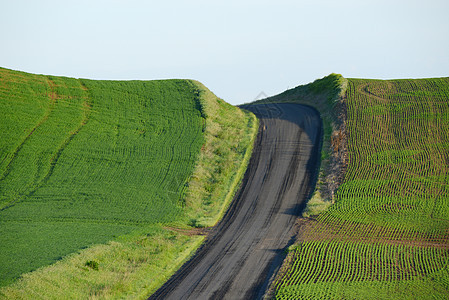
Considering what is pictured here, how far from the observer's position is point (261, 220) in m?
34.1

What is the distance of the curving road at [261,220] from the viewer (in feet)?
85.1

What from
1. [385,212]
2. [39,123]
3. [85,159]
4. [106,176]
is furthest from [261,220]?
[39,123]

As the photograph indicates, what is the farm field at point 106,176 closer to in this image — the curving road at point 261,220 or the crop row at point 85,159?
the crop row at point 85,159

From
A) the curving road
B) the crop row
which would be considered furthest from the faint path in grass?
the curving road

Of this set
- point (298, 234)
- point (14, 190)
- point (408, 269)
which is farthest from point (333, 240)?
point (14, 190)

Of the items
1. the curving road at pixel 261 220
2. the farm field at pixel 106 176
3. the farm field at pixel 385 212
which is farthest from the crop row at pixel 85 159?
the farm field at pixel 385 212

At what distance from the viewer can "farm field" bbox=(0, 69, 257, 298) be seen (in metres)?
26.6

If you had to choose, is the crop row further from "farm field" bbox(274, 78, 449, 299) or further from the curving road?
"farm field" bbox(274, 78, 449, 299)

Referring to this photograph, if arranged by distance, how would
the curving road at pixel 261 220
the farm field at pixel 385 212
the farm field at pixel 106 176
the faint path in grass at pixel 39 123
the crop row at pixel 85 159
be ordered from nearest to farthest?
1. the farm field at pixel 385 212
2. the curving road at pixel 261 220
3. the farm field at pixel 106 176
4. the crop row at pixel 85 159
5. the faint path in grass at pixel 39 123

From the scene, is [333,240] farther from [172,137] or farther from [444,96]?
[444,96]

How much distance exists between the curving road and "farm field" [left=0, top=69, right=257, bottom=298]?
1530mm

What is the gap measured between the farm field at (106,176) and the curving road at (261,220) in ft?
5.02

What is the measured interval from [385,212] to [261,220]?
9.49 m

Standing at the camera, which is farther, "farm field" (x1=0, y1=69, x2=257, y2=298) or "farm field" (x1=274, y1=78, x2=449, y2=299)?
"farm field" (x1=0, y1=69, x2=257, y2=298)
